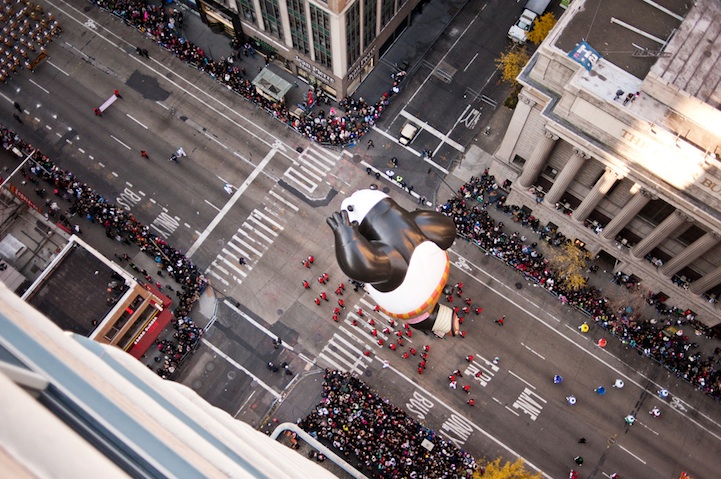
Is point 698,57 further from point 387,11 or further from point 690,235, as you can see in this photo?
point 387,11

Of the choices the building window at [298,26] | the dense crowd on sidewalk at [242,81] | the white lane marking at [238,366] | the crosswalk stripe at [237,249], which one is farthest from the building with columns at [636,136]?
the white lane marking at [238,366]

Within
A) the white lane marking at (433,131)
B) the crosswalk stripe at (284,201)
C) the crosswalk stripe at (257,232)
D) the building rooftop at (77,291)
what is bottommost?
the building rooftop at (77,291)

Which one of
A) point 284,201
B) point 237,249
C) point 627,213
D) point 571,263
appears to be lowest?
point 237,249

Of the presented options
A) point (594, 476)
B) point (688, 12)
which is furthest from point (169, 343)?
point (688, 12)

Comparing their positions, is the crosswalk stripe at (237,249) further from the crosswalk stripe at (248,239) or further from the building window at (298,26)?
the building window at (298,26)

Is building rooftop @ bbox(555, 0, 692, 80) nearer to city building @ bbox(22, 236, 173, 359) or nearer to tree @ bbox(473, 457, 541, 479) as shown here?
tree @ bbox(473, 457, 541, 479)

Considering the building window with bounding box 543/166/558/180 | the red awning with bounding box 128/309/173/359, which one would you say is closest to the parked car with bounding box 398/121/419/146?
the building window with bounding box 543/166/558/180

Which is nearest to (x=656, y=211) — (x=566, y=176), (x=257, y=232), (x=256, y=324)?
(x=566, y=176)
